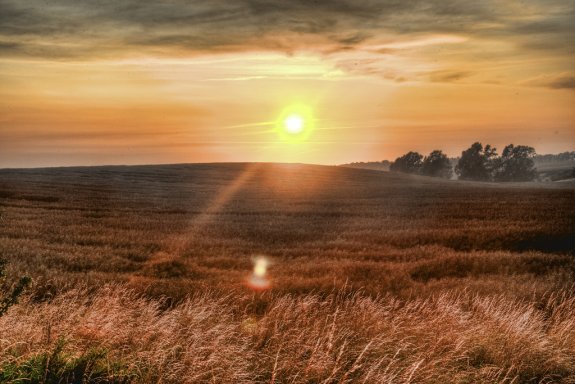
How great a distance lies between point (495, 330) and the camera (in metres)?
8.18

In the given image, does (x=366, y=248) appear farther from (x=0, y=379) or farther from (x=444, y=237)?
(x=0, y=379)

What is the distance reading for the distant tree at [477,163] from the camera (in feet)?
403

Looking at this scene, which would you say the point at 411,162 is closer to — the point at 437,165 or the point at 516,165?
the point at 437,165

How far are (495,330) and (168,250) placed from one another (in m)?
13.9

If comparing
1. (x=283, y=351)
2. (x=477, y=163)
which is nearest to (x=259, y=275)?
(x=283, y=351)

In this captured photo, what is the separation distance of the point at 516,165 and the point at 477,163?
972 cm

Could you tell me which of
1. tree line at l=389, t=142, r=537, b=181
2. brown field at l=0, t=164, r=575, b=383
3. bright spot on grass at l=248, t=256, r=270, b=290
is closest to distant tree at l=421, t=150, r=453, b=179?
tree line at l=389, t=142, r=537, b=181

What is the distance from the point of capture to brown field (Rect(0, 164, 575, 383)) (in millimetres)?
6227

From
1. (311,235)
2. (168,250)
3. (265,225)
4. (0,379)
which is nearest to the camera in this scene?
(0,379)

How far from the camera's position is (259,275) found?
15.1 m

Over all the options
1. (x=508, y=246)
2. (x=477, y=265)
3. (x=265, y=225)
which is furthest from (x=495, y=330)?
(x=265, y=225)

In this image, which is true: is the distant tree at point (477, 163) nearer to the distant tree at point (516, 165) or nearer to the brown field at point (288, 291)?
the distant tree at point (516, 165)

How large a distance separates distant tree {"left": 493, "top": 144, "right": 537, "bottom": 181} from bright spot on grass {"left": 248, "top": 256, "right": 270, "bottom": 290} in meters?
119

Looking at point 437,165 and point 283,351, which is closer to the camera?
point 283,351
